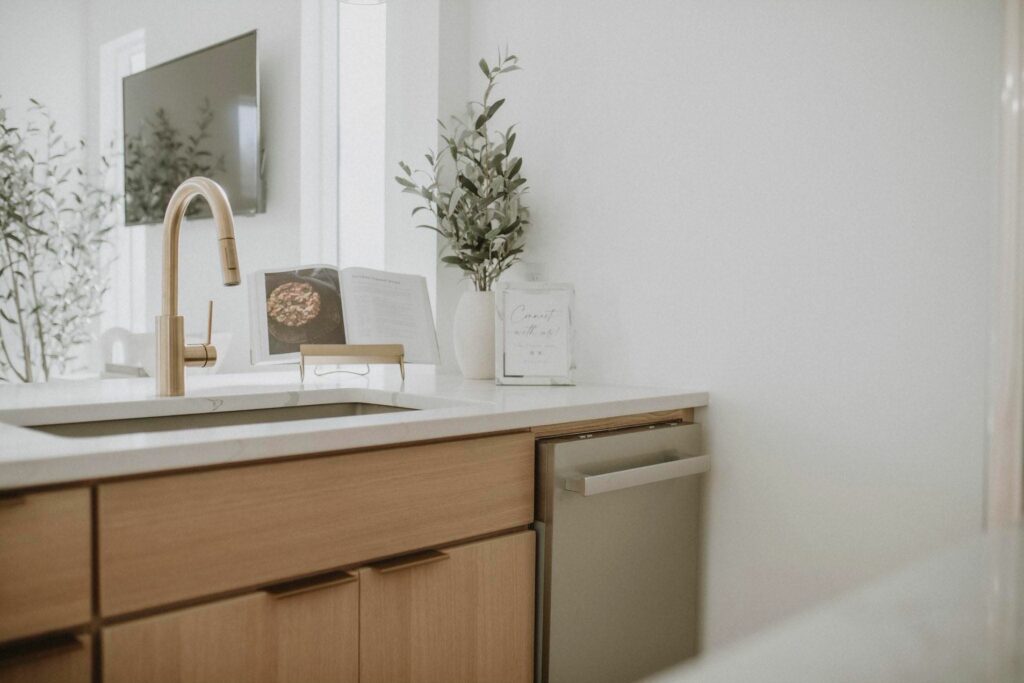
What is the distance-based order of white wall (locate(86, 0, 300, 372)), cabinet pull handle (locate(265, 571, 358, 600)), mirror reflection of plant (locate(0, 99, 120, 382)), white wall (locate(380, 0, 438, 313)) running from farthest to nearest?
mirror reflection of plant (locate(0, 99, 120, 382)) < white wall (locate(86, 0, 300, 372)) < white wall (locate(380, 0, 438, 313)) < cabinet pull handle (locate(265, 571, 358, 600))

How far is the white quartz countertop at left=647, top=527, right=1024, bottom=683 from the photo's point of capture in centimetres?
27

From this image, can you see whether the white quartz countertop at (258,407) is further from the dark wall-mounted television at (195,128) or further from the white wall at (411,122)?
the dark wall-mounted television at (195,128)

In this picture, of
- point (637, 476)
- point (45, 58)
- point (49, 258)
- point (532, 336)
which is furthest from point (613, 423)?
point (45, 58)

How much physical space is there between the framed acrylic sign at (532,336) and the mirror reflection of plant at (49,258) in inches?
115

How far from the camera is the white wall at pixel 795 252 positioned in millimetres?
1301

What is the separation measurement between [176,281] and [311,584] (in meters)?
0.64

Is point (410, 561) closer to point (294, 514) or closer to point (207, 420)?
point (294, 514)

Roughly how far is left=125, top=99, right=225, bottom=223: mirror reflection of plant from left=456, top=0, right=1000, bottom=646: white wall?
2.46 meters

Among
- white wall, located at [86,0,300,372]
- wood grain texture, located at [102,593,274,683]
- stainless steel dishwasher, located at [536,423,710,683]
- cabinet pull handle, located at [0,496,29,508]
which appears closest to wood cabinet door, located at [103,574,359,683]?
wood grain texture, located at [102,593,274,683]

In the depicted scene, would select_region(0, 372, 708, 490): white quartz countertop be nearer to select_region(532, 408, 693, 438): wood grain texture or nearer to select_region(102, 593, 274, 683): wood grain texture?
select_region(532, 408, 693, 438): wood grain texture

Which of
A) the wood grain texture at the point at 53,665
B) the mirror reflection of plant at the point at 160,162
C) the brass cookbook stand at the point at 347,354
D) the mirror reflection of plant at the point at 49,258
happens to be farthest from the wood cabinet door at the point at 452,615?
the mirror reflection of plant at the point at 49,258

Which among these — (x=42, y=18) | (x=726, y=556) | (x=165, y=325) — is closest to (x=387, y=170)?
(x=165, y=325)

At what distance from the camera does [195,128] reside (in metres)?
3.83

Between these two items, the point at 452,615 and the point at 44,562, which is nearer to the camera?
the point at 44,562
